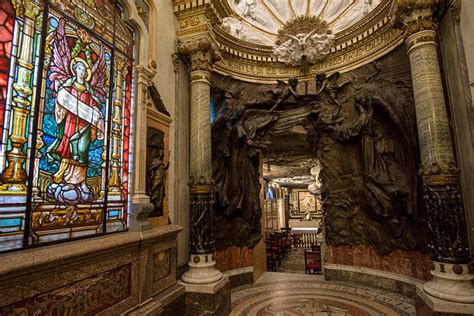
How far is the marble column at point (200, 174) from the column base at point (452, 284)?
3.14 metres

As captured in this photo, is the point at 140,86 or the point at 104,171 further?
the point at 140,86

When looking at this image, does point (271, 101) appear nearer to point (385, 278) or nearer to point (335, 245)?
point (335, 245)

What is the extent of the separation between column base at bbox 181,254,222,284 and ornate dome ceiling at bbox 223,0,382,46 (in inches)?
214

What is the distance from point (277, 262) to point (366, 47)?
24.7 ft

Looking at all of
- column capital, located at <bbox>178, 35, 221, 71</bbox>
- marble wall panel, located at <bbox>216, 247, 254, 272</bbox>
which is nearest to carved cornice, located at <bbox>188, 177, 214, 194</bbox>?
marble wall panel, located at <bbox>216, 247, 254, 272</bbox>

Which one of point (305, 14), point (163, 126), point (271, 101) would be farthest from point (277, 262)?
point (305, 14)

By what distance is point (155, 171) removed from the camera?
4.39 meters

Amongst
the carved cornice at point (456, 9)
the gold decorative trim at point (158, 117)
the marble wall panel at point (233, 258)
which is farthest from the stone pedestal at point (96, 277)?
the carved cornice at point (456, 9)

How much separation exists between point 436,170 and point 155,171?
4139 millimetres

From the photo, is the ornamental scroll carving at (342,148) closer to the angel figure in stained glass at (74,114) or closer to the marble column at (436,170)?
the marble column at (436,170)

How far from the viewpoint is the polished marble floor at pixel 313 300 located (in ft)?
15.4

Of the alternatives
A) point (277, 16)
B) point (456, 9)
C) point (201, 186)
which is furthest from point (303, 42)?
point (201, 186)

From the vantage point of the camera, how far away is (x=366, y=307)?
481 cm

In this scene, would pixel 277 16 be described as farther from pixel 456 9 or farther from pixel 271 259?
pixel 271 259
